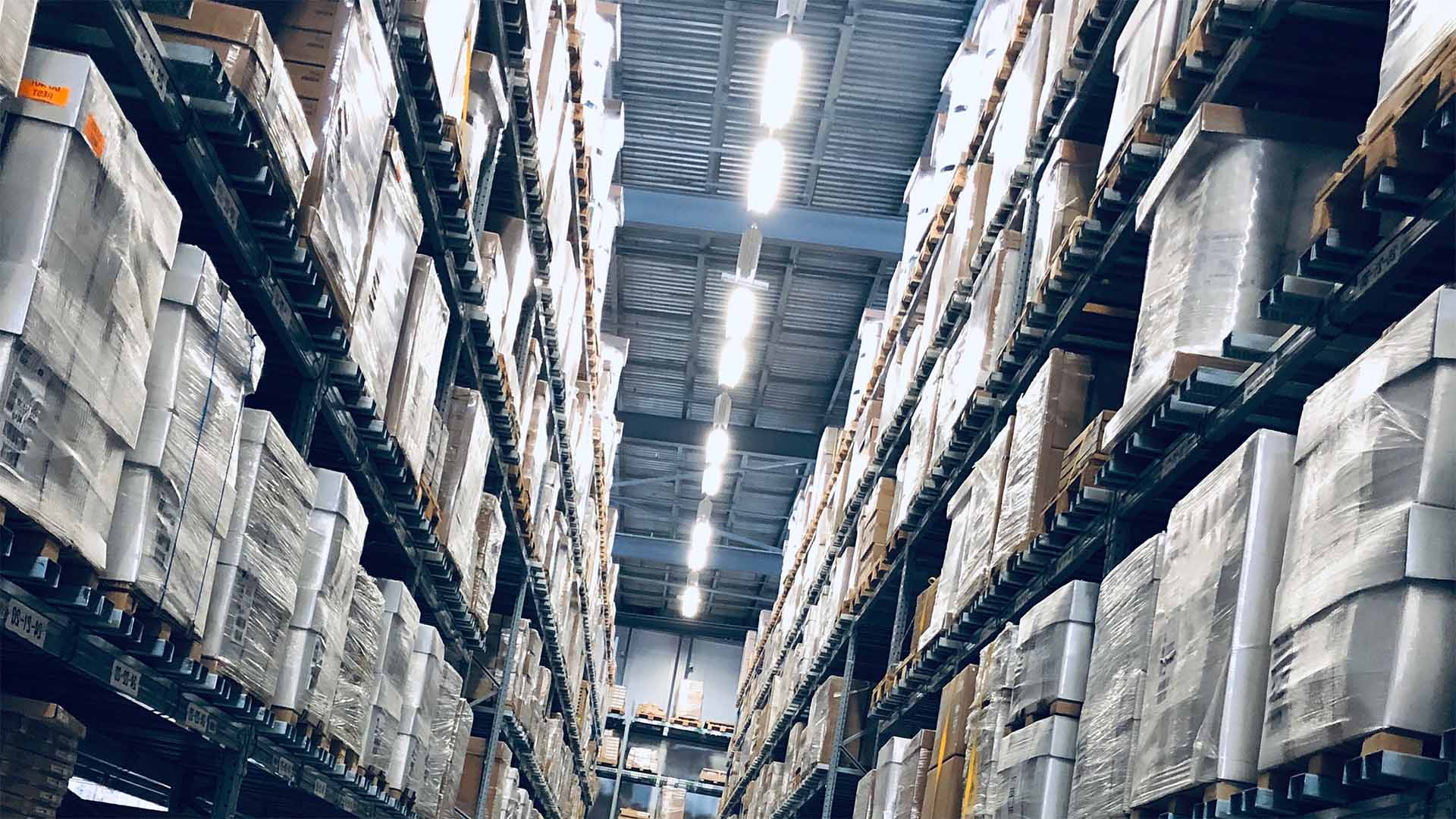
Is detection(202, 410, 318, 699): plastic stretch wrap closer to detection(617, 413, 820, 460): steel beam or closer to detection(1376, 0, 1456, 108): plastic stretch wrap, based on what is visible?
detection(1376, 0, 1456, 108): plastic stretch wrap

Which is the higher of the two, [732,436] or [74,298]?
[732,436]

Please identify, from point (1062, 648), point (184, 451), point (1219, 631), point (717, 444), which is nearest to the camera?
point (1219, 631)

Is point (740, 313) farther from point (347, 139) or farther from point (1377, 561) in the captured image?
point (1377, 561)

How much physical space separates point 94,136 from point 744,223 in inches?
493

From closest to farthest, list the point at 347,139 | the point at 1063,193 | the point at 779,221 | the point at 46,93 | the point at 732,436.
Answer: the point at 46,93, the point at 347,139, the point at 1063,193, the point at 779,221, the point at 732,436

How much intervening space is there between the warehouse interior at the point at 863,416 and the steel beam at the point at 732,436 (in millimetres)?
9116

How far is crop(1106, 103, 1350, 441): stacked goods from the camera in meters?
4.26

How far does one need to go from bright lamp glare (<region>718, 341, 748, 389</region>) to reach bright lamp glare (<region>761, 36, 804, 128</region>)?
4469mm

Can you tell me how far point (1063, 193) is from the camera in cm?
629

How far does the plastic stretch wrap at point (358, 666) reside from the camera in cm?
565

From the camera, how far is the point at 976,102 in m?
9.41

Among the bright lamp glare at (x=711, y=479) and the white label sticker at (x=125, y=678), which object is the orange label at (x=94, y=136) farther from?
the bright lamp glare at (x=711, y=479)

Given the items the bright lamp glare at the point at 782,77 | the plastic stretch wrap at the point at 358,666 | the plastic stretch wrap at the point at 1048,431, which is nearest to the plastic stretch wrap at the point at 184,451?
the plastic stretch wrap at the point at 358,666

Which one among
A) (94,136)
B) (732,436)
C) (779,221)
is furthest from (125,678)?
(732,436)
